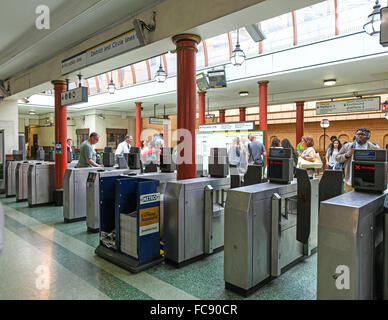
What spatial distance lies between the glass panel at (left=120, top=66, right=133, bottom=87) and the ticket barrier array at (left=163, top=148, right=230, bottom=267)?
346 inches

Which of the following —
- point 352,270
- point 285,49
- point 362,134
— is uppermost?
point 285,49

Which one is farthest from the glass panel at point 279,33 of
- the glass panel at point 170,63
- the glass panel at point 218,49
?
the glass panel at point 170,63

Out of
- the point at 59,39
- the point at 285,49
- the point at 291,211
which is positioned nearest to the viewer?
the point at 291,211

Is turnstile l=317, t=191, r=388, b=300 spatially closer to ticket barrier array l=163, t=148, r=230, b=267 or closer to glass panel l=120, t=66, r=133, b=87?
ticket barrier array l=163, t=148, r=230, b=267

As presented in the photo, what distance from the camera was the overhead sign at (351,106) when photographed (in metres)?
7.78

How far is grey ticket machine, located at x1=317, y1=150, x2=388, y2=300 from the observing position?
1841mm

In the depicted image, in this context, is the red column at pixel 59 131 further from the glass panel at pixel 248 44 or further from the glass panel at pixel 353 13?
the glass panel at pixel 353 13

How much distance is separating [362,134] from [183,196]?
109 inches

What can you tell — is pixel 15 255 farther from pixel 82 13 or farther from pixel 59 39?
pixel 59 39

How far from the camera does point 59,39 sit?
16.9 feet

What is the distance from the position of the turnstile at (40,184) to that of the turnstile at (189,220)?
165 inches

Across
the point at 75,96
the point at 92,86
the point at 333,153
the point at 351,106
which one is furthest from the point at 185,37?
the point at 92,86

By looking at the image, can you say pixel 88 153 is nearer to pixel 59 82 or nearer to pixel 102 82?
pixel 59 82
